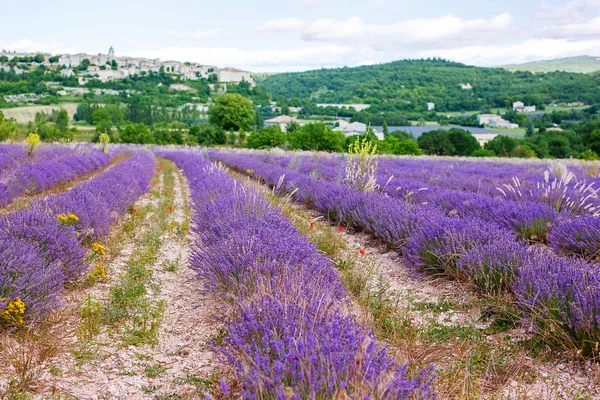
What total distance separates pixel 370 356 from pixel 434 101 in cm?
10332

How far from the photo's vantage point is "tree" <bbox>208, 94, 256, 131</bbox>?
70.3 m

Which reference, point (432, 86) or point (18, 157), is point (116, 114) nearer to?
point (432, 86)

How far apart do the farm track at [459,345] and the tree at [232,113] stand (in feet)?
222

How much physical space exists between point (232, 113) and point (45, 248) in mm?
68173

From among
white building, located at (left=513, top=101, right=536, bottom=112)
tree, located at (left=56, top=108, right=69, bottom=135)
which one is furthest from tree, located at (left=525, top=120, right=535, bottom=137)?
tree, located at (left=56, top=108, right=69, bottom=135)

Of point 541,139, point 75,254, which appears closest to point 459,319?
point 75,254

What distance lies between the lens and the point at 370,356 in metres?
1.91

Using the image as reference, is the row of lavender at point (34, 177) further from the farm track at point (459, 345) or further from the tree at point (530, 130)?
the tree at point (530, 130)

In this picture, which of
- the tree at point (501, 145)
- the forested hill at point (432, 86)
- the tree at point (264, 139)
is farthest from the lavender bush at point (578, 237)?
the forested hill at point (432, 86)

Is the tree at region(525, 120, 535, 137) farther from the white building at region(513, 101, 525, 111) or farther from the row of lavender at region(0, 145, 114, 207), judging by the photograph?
the row of lavender at region(0, 145, 114, 207)

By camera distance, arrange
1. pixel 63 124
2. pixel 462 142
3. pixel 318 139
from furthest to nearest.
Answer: pixel 63 124 < pixel 462 142 < pixel 318 139

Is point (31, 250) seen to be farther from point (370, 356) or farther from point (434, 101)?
point (434, 101)

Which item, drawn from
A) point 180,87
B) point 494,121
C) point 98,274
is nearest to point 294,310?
point 98,274

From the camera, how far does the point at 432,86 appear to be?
109 metres
